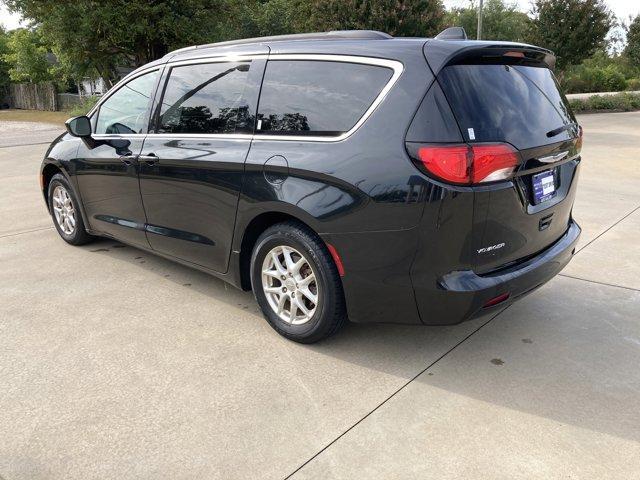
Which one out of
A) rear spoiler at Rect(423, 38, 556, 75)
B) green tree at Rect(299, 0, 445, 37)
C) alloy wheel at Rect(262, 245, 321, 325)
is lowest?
alloy wheel at Rect(262, 245, 321, 325)

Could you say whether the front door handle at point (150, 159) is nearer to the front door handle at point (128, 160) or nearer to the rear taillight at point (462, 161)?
the front door handle at point (128, 160)

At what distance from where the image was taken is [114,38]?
57.3 ft

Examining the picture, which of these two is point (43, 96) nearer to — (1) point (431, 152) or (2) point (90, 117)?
(2) point (90, 117)

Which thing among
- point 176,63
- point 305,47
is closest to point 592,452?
point 305,47

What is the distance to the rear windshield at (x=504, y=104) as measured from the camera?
2.79m

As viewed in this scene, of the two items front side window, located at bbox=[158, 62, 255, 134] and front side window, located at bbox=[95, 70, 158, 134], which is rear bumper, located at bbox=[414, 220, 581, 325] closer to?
front side window, located at bbox=[158, 62, 255, 134]

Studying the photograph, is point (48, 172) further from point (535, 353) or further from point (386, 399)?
point (535, 353)

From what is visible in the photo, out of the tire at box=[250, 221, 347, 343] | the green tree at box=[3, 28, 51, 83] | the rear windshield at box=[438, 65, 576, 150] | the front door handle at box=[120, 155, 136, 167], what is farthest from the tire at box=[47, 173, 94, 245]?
the green tree at box=[3, 28, 51, 83]

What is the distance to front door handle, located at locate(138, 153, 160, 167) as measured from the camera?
406 cm

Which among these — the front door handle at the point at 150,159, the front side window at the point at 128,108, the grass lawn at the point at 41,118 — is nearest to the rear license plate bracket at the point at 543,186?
the front door handle at the point at 150,159

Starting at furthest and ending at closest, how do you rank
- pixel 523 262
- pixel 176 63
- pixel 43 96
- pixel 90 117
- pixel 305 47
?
pixel 43 96, pixel 90 117, pixel 176 63, pixel 305 47, pixel 523 262

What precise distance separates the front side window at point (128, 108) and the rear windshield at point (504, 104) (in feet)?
8.18

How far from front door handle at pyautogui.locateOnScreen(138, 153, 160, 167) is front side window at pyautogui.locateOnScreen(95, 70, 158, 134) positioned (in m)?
0.24

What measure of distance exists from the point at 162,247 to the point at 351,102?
2.04 meters
